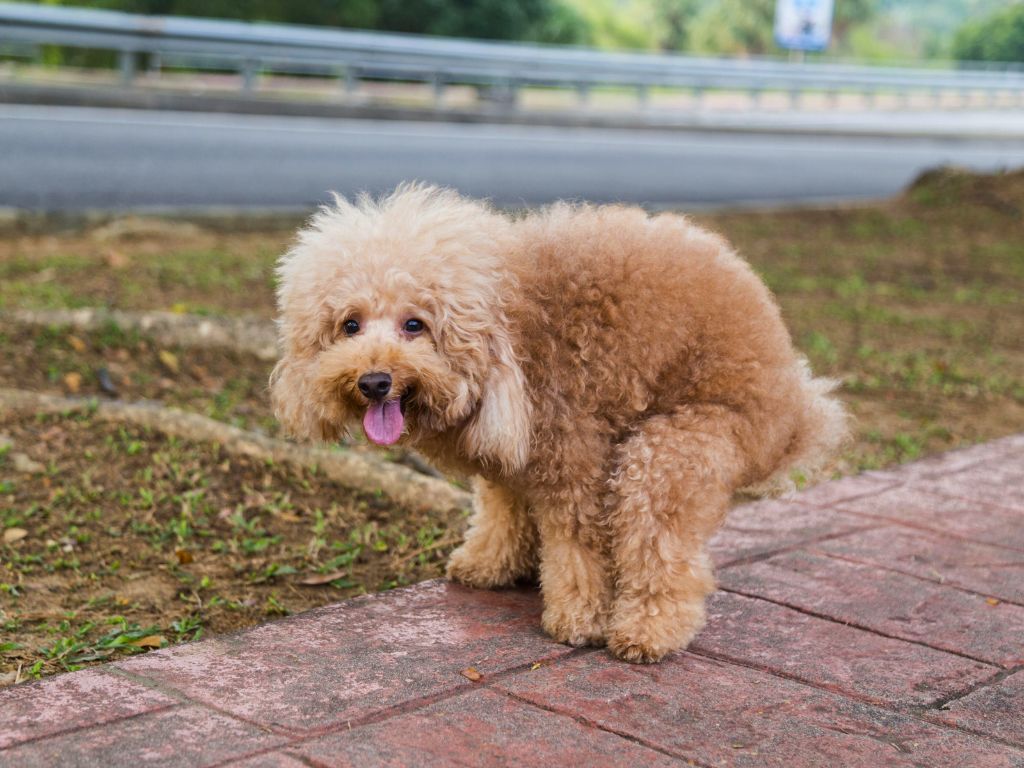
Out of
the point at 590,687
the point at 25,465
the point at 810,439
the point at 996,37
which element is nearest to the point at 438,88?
the point at 996,37

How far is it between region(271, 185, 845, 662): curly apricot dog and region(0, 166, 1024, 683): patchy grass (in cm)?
75

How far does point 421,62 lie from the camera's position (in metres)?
18.8

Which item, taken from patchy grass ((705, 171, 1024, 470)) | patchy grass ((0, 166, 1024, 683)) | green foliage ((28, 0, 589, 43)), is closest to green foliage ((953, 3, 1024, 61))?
patchy grass ((705, 171, 1024, 470))

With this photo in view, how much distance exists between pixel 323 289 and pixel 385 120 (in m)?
14.5

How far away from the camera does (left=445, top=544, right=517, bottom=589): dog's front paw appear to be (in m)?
3.71

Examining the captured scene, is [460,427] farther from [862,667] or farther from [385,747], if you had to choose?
[862,667]

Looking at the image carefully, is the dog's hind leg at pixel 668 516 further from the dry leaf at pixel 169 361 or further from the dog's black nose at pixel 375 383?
the dry leaf at pixel 169 361

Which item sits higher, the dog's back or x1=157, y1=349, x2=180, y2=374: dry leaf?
the dog's back

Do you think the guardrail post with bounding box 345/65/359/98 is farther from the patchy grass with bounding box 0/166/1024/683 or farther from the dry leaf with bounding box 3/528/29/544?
the dry leaf with bounding box 3/528/29/544

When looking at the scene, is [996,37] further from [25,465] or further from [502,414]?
[502,414]

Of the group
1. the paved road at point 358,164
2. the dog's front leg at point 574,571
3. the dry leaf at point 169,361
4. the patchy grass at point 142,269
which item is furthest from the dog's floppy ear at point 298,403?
the paved road at point 358,164

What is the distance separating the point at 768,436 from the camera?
132 inches

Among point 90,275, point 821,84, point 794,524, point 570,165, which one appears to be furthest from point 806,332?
point 821,84

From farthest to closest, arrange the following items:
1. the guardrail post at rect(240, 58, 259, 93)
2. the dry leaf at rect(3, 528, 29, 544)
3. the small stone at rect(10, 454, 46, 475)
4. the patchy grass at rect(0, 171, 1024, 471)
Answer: the guardrail post at rect(240, 58, 259, 93) → the patchy grass at rect(0, 171, 1024, 471) → the small stone at rect(10, 454, 46, 475) → the dry leaf at rect(3, 528, 29, 544)
